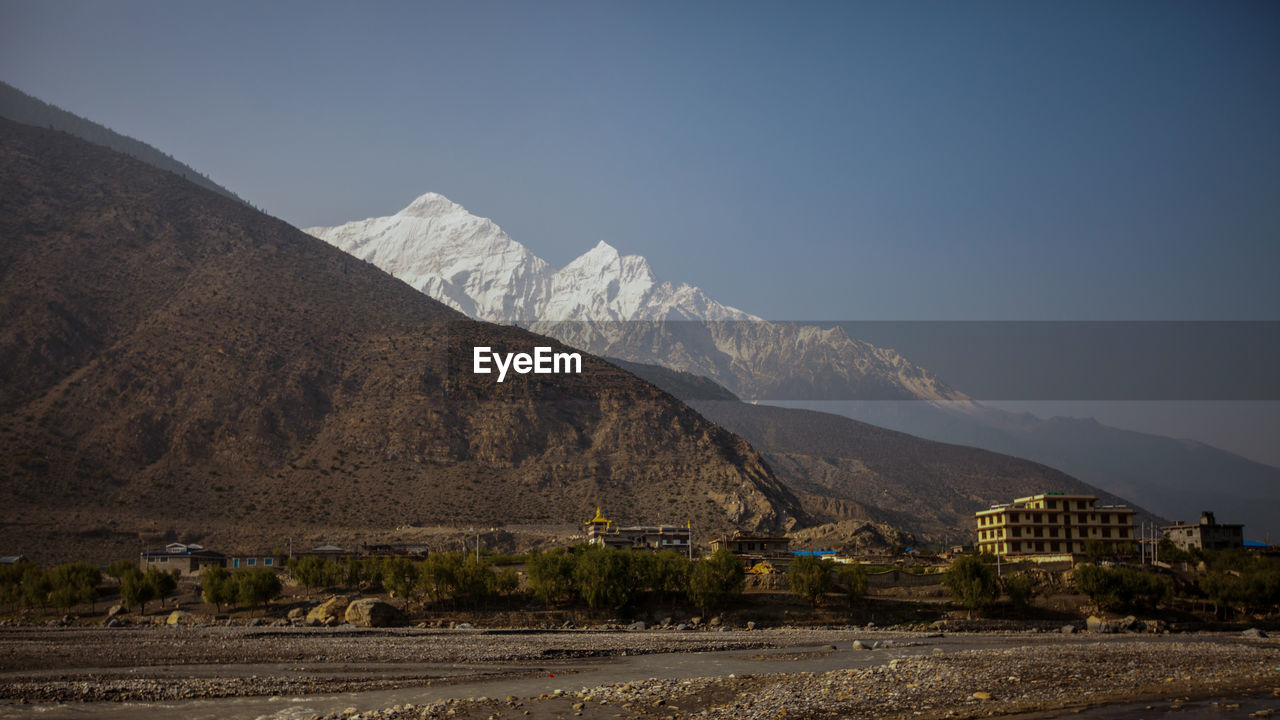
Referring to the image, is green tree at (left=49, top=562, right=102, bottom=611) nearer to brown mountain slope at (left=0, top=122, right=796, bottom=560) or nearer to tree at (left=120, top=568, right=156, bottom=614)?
tree at (left=120, top=568, right=156, bottom=614)

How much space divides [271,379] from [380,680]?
99191 mm

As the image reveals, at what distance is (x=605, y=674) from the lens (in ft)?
128

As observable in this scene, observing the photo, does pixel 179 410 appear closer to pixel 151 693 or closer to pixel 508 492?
pixel 508 492

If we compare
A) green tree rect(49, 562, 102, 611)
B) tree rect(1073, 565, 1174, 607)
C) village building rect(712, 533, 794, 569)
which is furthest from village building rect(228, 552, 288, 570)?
tree rect(1073, 565, 1174, 607)

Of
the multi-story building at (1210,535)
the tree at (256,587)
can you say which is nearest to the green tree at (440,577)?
the tree at (256,587)

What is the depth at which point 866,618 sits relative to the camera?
66.6m

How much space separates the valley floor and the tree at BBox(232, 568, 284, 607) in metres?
10.7

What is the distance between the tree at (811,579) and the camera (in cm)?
6656

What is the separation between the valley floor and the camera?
29.8 meters

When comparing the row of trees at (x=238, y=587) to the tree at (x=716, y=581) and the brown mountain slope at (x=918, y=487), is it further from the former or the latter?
the brown mountain slope at (x=918, y=487)

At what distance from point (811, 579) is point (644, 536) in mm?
32738

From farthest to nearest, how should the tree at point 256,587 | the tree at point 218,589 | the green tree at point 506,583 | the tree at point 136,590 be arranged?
the green tree at point 506,583 → the tree at point 256,587 → the tree at point 218,589 → the tree at point 136,590

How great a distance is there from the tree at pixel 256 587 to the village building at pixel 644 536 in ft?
101

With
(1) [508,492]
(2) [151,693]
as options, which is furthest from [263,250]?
(2) [151,693]
